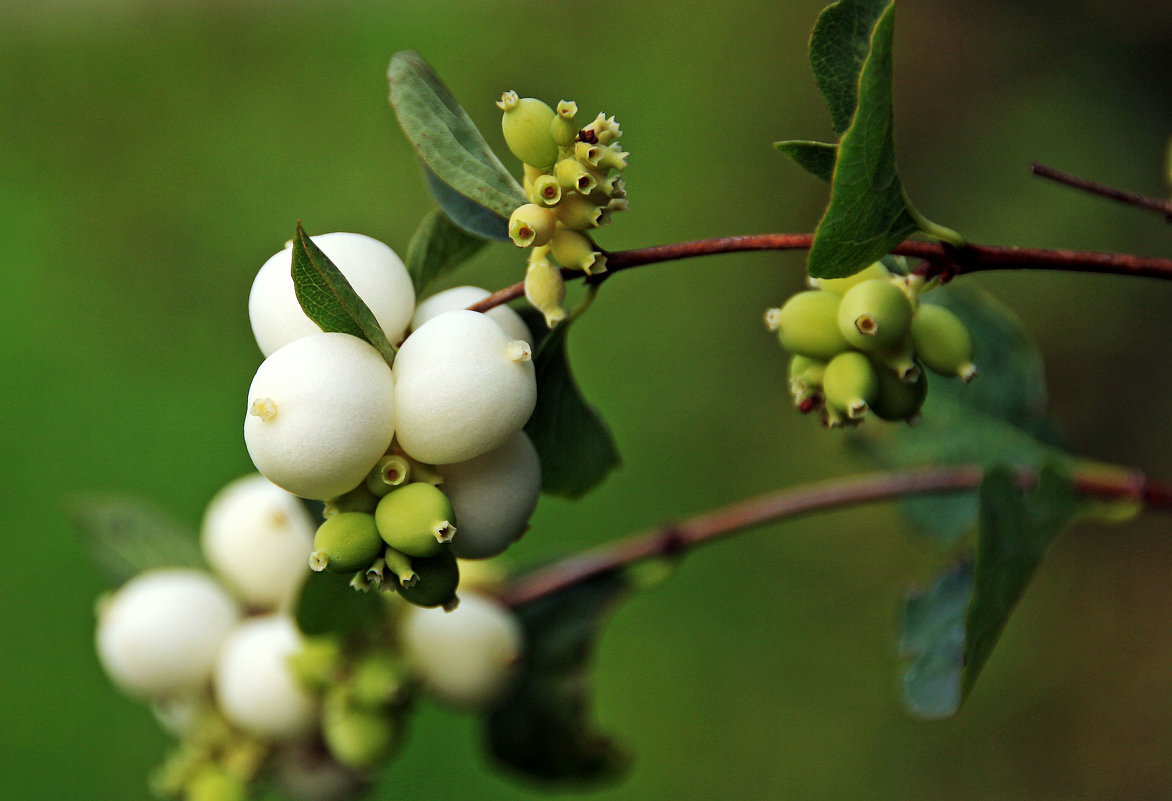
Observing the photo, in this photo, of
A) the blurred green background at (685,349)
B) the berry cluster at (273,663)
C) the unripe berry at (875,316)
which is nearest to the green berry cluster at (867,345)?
the unripe berry at (875,316)

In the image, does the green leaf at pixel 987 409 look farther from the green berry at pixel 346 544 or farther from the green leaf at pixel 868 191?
the green berry at pixel 346 544

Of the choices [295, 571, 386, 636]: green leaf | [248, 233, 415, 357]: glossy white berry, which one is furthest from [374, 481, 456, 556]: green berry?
[295, 571, 386, 636]: green leaf

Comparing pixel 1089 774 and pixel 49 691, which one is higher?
pixel 49 691

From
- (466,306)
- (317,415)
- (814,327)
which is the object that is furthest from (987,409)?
(317,415)

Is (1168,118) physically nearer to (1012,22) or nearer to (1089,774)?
(1012,22)

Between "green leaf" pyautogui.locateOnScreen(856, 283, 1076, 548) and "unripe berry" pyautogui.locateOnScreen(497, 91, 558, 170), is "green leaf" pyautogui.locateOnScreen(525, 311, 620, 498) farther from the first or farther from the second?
"green leaf" pyautogui.locateOnScreen(856, 283, 1076, 548)

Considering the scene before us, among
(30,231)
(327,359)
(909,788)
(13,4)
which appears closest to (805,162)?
(327,359)
